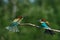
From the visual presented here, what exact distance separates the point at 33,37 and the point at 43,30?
85cm

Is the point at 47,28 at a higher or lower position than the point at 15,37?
higher

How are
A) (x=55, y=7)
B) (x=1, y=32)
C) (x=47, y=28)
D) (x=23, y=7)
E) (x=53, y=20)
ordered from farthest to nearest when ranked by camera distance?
(x=23, y=7) < (x=55, y=7) < (x=53, y=20) < (x=1, y=32) < (x=47, y=28)

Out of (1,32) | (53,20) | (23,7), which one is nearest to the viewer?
(1,32)

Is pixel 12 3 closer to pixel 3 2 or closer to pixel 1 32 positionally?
pixel 3 2

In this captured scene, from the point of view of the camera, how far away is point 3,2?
5355 millimetres

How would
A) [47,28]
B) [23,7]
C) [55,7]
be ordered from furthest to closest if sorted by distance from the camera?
1. [23,7]
2. [55,7]
3. [47,28]

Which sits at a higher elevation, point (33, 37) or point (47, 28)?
point (47, 28)

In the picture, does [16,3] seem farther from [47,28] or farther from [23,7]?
[47,28]

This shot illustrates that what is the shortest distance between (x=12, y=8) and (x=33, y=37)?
2296 mm

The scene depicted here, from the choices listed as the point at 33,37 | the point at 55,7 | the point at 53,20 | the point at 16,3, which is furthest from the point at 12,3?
the point at 33,37

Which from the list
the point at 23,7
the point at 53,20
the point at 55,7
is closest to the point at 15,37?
the point at 53,20

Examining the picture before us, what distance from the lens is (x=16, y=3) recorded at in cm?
531

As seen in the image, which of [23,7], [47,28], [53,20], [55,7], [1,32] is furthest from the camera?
[23,7]

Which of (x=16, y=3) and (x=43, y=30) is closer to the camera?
(x=43, y=30)
